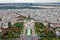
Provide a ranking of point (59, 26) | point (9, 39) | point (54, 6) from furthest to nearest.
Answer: point (54, 6) < point (59, 26) < point (9, 39)

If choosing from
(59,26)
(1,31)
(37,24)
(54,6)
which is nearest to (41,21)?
(37,24)

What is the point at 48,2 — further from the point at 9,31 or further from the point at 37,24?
the point at 9,31

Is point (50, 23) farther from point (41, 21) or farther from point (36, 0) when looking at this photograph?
point (36, 0)

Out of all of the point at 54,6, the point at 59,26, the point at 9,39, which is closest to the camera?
the point at 9,39

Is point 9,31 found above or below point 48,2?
below

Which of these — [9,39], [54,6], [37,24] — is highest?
[54,6]

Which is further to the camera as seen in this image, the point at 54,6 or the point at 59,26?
the point at 54,6

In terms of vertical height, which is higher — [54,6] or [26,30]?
[54,6]

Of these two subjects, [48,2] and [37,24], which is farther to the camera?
[48,2]

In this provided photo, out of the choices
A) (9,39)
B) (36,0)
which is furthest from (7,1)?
(9,39)
